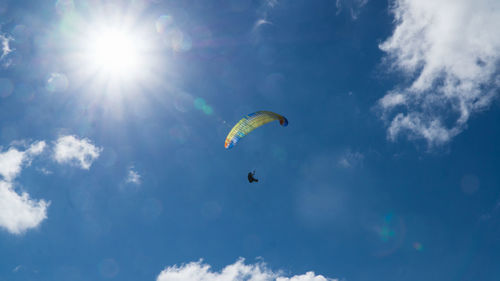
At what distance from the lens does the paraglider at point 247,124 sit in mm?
38094

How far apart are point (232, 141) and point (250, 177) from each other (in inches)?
197

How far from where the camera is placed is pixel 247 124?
38.2 m

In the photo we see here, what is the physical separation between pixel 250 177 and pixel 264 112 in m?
8.09

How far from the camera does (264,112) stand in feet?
126

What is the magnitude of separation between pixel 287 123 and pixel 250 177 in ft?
26.0

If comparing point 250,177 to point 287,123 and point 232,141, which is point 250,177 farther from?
point 287,123

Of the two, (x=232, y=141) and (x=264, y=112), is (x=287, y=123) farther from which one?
(x=232, y=141)

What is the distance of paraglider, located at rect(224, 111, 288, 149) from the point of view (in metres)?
38.1

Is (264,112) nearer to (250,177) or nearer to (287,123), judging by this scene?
(287,123)

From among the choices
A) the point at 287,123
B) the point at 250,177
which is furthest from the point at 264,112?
the point at 250,177

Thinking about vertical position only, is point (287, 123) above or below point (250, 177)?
above

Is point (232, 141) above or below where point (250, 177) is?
above

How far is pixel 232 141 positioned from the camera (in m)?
38.7

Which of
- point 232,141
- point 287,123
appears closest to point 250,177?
point 232,141
